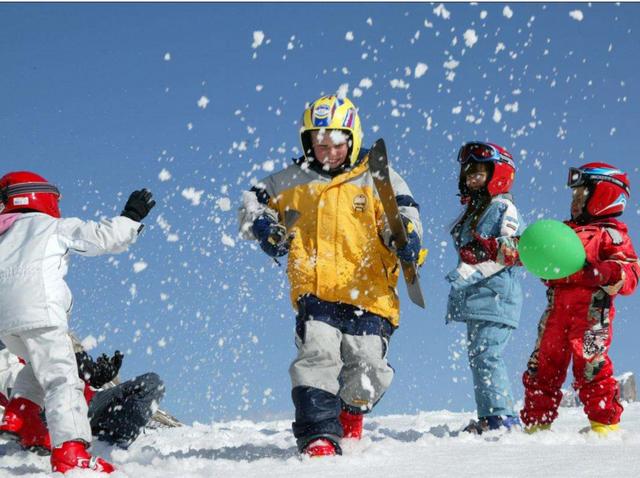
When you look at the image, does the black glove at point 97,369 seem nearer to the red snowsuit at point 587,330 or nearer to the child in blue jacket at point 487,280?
the child in blue jacket at point 487,280

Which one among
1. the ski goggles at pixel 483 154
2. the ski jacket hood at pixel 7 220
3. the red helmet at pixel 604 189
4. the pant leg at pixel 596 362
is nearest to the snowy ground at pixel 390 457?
the pant leg at pixel 596 362

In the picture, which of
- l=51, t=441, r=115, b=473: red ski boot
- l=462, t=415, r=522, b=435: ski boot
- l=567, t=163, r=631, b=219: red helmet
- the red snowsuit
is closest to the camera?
l=51, t=441, r=115, b=473: red ski boot

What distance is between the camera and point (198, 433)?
7.53 metres

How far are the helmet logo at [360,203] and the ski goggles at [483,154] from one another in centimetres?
178

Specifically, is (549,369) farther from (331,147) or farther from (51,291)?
(51,291)

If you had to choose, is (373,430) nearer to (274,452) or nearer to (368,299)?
(274,452)

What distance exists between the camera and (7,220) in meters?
4.99

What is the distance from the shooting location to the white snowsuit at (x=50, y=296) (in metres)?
4.51

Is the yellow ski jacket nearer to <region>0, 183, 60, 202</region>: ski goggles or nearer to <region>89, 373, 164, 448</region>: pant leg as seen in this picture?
<region>0, 183, 60, 202</region>: ski goggles

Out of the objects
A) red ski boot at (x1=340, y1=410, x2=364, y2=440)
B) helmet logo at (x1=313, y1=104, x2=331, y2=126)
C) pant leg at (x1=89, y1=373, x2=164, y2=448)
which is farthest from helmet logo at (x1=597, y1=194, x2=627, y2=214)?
pant leg at (x1=89, y1=373, x2=164, y2=448)

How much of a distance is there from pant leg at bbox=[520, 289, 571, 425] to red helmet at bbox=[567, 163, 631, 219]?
757mm

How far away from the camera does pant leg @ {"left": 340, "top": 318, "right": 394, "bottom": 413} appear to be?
5055mm

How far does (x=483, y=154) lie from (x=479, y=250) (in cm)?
105

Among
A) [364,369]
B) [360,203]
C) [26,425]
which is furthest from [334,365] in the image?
[26,425]
